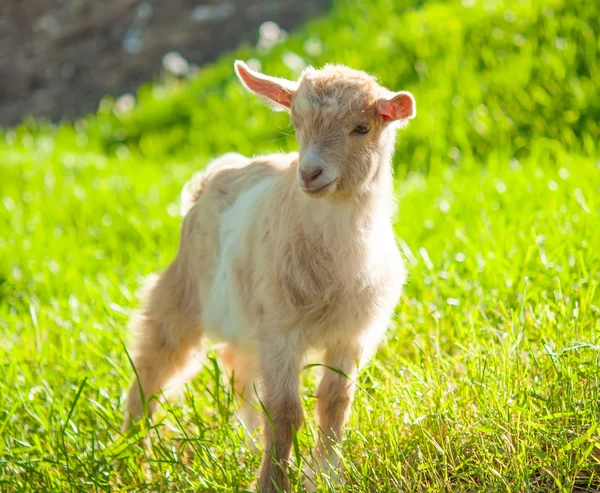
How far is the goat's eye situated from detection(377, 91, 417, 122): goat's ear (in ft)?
0.24

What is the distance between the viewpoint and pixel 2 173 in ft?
25.7

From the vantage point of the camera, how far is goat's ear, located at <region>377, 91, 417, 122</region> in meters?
2.93

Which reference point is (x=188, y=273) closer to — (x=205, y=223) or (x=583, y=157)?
(x=205, y=223)

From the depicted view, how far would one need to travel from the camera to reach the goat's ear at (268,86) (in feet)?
10.6

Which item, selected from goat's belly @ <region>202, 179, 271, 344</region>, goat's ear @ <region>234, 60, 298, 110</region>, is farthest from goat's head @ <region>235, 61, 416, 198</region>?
goat's belly @ <region>202, 179, 271, 344</region>

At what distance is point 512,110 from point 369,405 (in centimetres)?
383

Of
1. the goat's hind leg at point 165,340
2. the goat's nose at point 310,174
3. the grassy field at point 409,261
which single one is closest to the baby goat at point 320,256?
the goat's nose at point 310,174

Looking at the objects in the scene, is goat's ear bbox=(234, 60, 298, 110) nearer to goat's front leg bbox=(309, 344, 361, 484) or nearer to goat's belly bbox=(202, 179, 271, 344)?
goat's belly bbox=(202, 179, 271, 344)

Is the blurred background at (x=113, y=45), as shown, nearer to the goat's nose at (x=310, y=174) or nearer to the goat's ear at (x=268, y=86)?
the goat's ear at (x=268, y=86)

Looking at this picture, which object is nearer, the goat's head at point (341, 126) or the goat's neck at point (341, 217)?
the goat's head at point (341, 126)

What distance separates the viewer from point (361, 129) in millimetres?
3012

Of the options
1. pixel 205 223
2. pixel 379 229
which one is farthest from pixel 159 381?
pixel 379 229

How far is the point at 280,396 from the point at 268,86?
3.76 ft

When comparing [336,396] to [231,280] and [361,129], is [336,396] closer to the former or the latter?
[231,280]
